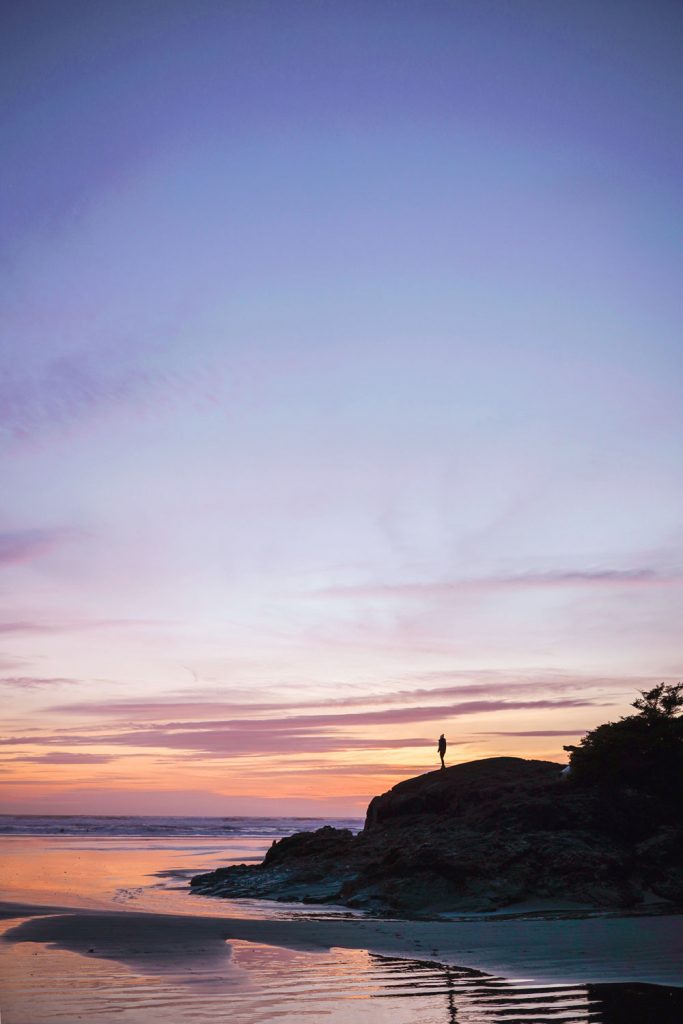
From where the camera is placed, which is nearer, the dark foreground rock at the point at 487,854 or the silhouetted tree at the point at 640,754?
the dark foreground rock at the point at 487,854

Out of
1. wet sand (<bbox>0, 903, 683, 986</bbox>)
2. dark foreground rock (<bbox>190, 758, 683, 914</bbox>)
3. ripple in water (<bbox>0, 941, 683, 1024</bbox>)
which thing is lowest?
ripple in water (<bbox>0, 941, 683, 1024</bbox>)

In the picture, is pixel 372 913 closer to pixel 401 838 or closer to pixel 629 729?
pixel 401 838

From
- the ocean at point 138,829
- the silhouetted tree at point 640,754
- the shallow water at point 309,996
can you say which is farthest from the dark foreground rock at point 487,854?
the ocean at point 138,829

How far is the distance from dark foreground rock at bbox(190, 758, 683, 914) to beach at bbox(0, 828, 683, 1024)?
189 cm

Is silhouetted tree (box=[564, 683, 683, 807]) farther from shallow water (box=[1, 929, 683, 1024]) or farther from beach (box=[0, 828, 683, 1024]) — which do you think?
shallow water (box=[1, 929, 683, 1024])

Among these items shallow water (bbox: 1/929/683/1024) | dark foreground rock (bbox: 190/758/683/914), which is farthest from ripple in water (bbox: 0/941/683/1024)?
dark foreground rock (bbox: 190/758/683/914)

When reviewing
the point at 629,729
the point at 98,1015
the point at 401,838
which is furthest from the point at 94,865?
the point at 98,1015

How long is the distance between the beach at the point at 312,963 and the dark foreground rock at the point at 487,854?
1.89m

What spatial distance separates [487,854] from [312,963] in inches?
461

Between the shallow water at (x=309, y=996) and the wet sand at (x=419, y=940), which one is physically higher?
the wet sand at (x=419, y=940)

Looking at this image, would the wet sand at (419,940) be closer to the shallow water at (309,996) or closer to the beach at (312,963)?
the beach at (312,963)

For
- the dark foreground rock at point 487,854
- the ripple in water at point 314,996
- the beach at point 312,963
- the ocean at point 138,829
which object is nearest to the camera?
the ripple in water at point 314,996

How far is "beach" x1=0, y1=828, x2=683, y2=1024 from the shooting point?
1144cm

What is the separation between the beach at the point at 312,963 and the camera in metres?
11.4
